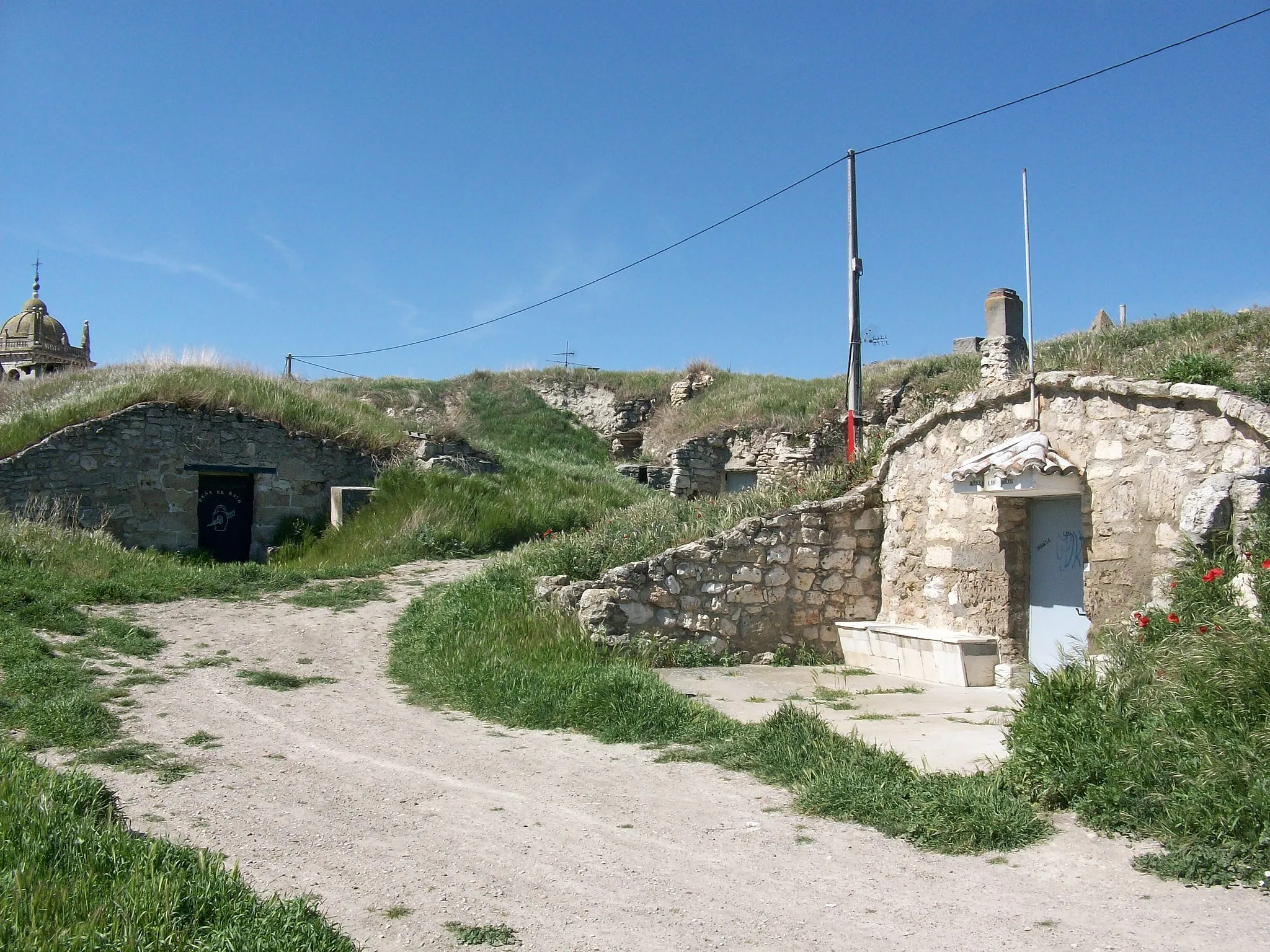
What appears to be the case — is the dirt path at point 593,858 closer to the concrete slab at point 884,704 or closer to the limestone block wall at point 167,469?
the concrete slab at point 884,704

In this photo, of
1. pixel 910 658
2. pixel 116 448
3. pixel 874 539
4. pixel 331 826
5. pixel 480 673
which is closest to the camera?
pixel 331 826

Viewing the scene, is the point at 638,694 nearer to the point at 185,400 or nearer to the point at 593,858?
the point at 593,858

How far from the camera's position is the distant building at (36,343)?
3872 cm

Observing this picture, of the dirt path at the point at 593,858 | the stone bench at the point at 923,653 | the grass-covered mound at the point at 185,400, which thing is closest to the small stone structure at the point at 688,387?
the grass-covered mound at the point at 185,400

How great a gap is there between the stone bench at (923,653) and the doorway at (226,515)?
10.8 metres

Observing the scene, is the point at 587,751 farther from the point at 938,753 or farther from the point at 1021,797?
the point at 1021,797

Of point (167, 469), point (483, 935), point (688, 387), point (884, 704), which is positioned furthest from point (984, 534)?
point (688, 387)

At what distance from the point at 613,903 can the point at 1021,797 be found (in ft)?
7.71

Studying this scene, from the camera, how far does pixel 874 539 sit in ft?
34.6

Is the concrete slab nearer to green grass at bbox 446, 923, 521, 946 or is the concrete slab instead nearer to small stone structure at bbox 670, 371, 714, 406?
green grass at bbox 446, 923, 521, 946

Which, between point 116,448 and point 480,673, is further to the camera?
point 116,448

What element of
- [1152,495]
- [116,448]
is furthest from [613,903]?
[116,448]

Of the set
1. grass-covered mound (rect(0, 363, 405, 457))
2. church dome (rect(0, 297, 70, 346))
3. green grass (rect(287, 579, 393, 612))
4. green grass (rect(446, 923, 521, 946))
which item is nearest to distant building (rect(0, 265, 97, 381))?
church dome (rect(0, 297, 70, 346))

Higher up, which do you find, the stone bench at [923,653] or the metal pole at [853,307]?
the metal pole at [853,307]
